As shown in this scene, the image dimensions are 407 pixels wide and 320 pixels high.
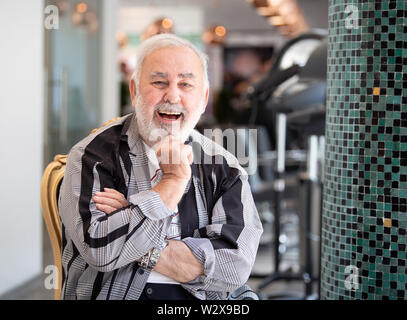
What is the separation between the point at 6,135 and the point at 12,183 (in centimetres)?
33

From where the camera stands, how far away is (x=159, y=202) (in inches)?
50.3

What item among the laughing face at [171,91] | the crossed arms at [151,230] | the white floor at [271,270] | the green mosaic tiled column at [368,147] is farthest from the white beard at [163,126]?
the white floor at [271,270]

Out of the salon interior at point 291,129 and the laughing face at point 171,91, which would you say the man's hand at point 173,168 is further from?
the salon interior at point 291,129

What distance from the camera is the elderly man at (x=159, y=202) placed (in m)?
1.29

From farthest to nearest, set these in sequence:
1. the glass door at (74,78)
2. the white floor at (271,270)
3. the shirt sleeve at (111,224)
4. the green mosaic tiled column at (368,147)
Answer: the glass door at (74,78)
the white floor at (271,270)
the green mosaic tiled column at (368,147)
the shirt sleeve at (111,224)

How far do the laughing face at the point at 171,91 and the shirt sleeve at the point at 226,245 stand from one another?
21 cm

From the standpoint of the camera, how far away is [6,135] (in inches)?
120

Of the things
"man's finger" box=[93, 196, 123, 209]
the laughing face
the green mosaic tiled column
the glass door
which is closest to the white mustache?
the laughing face

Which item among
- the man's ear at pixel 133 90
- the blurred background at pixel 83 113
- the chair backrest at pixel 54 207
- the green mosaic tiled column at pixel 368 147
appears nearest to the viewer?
the man's ear at pixel 133 90

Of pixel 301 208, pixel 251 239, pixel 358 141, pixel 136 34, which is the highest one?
pixel 136 34

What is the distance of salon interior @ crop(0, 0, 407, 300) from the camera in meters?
1.62

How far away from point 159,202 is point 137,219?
0.06 m
